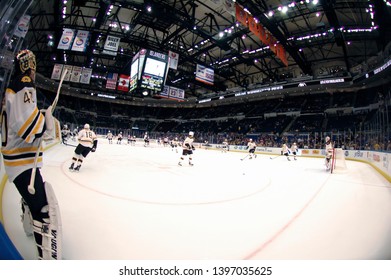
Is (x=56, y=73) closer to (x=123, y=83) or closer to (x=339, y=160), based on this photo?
(x=123, y=83)

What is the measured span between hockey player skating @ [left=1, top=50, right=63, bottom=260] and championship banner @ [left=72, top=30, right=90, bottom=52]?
11.2 metres

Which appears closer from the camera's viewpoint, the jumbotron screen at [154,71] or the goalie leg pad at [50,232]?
the goalie leg pad at [50,232]

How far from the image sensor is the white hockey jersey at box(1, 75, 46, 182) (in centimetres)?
120

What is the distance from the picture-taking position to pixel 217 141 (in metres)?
22.7

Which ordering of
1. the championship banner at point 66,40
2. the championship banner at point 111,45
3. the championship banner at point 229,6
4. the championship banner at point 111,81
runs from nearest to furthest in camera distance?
the championship banner at point 229,6
the championship banner at point 66,40
the championship banner at point 111,45
the championship banner at point 111,81

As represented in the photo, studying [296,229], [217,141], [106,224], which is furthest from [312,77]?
[106,224]

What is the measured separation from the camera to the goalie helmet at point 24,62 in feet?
4.38

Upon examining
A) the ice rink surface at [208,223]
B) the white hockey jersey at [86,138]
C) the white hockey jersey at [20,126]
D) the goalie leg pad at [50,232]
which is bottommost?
the ice rink surface at [208,223]

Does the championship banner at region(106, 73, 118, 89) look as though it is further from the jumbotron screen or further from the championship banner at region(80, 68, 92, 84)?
the jumbotron screen

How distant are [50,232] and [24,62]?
126 centimetres

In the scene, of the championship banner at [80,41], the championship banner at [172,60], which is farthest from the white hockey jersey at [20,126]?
the championship banner at [172,60]

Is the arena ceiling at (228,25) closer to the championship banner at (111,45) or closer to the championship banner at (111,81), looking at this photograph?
the championship banner at (111,45)

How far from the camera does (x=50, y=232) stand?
50.1 inches

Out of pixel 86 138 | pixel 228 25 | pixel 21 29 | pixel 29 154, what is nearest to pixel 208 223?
pixel 29 154
